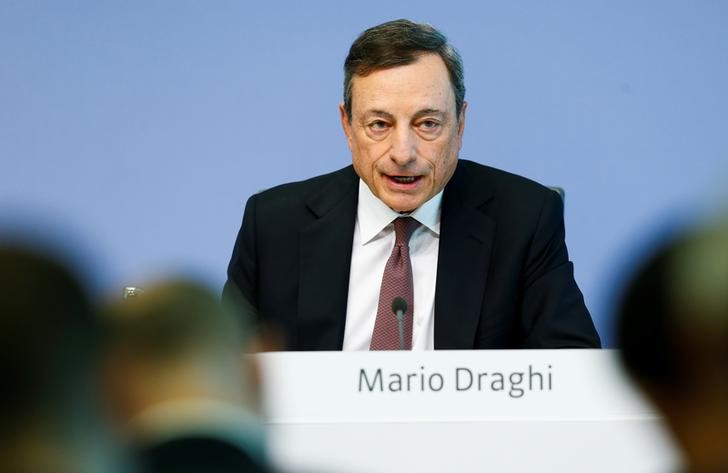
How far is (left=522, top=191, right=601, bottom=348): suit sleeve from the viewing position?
96.4 inches

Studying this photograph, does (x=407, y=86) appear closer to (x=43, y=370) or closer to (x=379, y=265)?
(x=379, y=265)

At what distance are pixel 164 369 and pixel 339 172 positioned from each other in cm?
231

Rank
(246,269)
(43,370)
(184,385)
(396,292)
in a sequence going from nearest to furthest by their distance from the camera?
(43,370), (184,385), (396,292), (246,269)

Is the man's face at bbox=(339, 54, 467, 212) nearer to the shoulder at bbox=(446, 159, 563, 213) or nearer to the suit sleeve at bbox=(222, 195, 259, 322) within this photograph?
the shoulder at bbox=(446, 159, 563, 213)

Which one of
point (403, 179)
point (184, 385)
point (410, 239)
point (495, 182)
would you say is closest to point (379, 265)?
point (410, 239)

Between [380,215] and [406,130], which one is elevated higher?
[406,130]

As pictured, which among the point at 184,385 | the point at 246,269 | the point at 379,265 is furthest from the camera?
the point at 246,269

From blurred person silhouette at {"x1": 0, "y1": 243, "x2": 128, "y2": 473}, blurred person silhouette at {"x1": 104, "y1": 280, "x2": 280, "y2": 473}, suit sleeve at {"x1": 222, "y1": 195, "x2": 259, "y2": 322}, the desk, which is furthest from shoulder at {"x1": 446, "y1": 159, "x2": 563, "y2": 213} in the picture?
blurred person silhouette at {"x1": 0, "y1": 243, "x2": 128, "y2": 473}

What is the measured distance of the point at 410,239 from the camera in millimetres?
2631

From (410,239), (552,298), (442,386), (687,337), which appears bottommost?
(552,298)

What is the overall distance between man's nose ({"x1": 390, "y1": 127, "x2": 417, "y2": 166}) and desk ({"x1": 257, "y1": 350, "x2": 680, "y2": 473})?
1219 millimetres

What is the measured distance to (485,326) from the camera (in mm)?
2500

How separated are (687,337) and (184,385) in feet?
0.93

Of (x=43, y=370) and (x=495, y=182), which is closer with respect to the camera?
(x=43, y=370)
